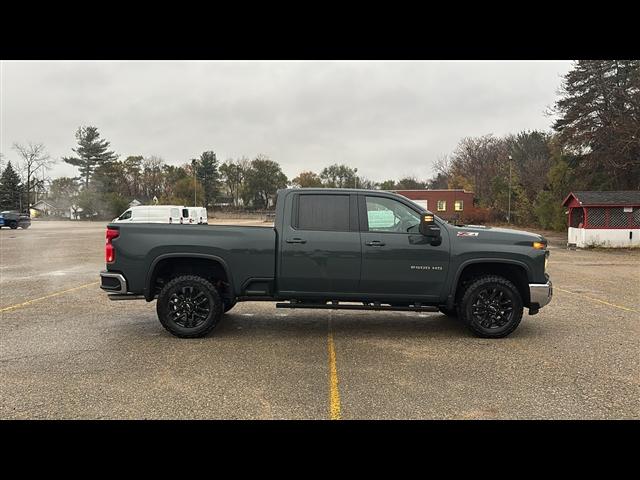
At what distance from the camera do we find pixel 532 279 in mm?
5828

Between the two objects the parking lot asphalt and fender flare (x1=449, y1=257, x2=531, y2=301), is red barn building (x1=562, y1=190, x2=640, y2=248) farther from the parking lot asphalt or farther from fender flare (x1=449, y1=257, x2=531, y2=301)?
fender flare (x1=449, y1=257, x2=531, y2=301)

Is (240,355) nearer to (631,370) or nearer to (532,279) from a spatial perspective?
(532,279)

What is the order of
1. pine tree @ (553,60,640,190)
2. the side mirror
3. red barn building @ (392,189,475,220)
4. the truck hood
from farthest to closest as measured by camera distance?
red barn building @ (392,189,475,220)
pine tree @ (553,60,640,190)
the truck hood
the side mirror

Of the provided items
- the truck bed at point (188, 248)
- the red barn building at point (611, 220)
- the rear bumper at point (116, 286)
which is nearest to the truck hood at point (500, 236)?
the truck bed at point (188, 248)

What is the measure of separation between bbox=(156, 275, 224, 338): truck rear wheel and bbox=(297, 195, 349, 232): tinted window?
150 centimetres

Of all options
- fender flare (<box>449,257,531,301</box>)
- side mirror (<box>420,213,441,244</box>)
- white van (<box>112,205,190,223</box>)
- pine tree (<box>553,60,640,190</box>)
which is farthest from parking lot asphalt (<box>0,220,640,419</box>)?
pine tree (<box>553,60,640,190</box>)

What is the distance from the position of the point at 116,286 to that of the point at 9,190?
88.6 metres

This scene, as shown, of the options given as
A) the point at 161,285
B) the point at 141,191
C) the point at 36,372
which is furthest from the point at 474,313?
the point at 141,191

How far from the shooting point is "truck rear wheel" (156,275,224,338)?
19.0 feet

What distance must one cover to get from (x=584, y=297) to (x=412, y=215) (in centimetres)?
555

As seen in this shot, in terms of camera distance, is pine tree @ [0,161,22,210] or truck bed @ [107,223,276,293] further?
pine tree @ [0,161,22,210]

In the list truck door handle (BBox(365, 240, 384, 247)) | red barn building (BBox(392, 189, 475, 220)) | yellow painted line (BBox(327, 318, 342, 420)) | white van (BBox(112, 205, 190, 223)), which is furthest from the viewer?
red barn building (BBox(392, 189, 475, 220))

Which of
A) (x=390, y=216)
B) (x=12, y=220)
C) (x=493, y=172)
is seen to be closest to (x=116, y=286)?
(x=390, y=216)

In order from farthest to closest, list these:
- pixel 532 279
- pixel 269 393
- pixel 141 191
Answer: pixel 141 191 → pixel 532 279 → pixel 269 393
